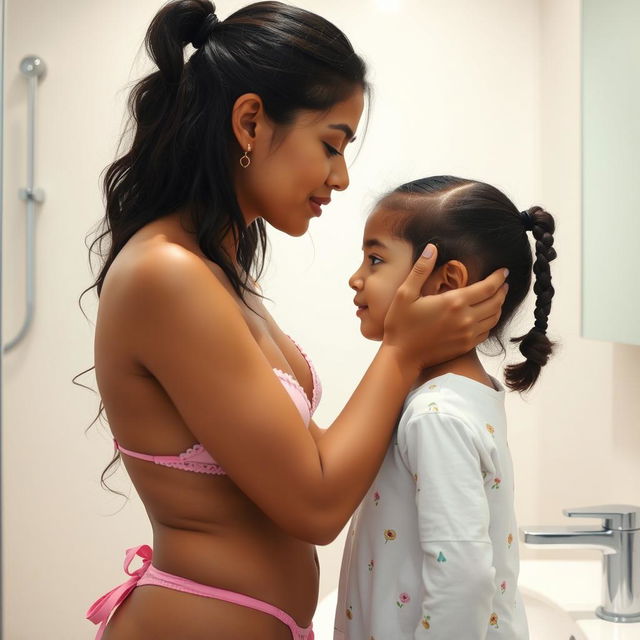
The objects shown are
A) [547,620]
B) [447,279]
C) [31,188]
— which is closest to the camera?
[447,279]

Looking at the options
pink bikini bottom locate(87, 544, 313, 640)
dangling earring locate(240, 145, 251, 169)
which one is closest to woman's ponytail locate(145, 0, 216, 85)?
dangling earring locate(240, 145, 251, 169)

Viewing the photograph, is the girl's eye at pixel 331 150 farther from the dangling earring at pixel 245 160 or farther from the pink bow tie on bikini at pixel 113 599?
the pink bow tie on bikini at pixel 113 599

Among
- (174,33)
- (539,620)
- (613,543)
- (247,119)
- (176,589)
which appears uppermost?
(174,33)

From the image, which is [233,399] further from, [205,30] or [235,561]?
[205,30]

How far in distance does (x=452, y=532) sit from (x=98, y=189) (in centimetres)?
161

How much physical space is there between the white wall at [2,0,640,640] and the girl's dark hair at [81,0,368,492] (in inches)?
Answer: 45.5

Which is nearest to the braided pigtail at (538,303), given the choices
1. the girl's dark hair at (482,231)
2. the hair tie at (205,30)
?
the girl's dark hair at (482,231)

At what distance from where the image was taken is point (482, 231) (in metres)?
0.99

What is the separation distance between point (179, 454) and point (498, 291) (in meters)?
0.43

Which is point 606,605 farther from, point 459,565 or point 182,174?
point 182,174

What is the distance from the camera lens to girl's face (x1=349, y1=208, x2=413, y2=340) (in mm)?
988

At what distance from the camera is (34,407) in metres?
2.14

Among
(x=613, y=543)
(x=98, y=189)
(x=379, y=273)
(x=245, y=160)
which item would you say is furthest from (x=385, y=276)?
(x=98, y=189)

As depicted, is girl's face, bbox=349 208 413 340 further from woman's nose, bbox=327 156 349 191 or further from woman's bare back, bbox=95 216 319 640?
woman's bare back, bbox=95 216 319 640
